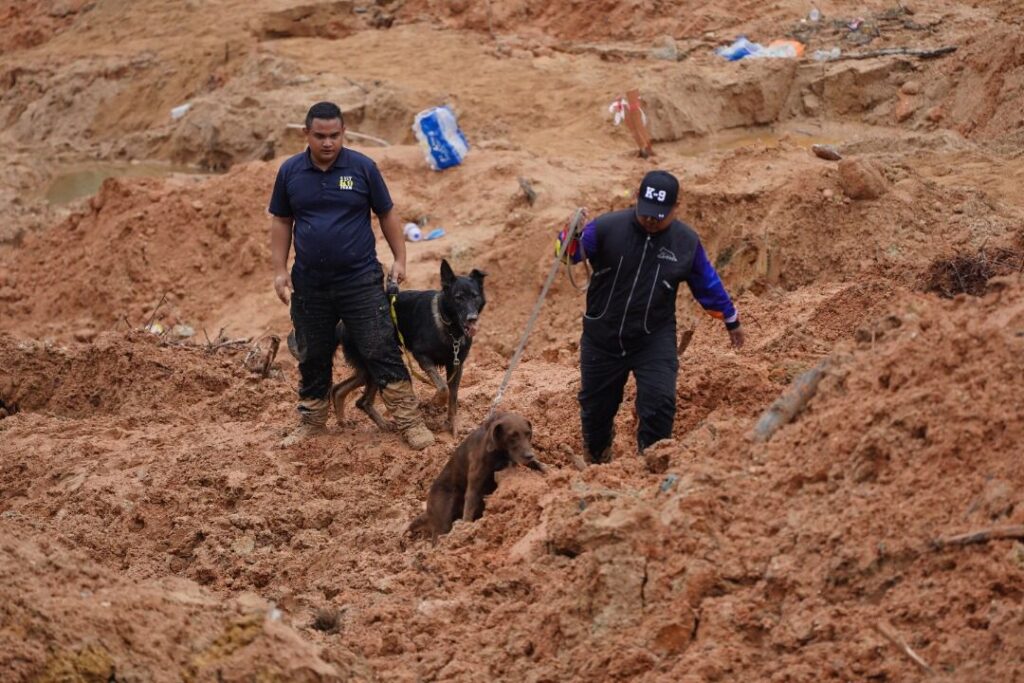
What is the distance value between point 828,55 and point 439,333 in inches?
500

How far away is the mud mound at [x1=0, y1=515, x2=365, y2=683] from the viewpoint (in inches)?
207

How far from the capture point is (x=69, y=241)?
672 inches

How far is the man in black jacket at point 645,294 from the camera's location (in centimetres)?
740

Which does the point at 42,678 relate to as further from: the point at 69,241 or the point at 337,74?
the point at 337,74

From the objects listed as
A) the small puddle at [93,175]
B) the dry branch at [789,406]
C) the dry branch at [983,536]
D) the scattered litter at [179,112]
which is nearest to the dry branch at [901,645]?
the dry branch at [983,536]

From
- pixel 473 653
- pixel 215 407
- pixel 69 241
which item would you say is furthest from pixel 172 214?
pixel 473 653

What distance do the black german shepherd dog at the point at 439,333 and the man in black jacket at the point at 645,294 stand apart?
1.95 metres

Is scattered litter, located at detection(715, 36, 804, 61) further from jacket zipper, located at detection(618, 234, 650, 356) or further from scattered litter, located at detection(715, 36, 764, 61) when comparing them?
jacket zipper, located at detection(618, 234, 650, 356)

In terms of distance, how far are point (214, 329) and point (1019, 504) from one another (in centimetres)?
1078

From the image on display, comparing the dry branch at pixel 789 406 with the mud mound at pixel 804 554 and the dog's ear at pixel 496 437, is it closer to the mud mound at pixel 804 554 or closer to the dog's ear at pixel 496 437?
the mud mound at pixel 804 554

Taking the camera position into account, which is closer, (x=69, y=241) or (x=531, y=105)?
(x=69, y=241)

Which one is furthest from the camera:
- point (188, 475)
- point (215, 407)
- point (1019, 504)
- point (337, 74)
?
point (337, 74)

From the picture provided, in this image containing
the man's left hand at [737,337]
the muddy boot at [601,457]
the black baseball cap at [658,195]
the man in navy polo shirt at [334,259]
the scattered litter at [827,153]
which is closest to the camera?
the black baseball cap at [658,195]

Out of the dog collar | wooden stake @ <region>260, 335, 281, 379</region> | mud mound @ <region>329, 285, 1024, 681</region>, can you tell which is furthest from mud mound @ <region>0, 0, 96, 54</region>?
mud mound @ <region>329, 285, 1024, 681</region>
